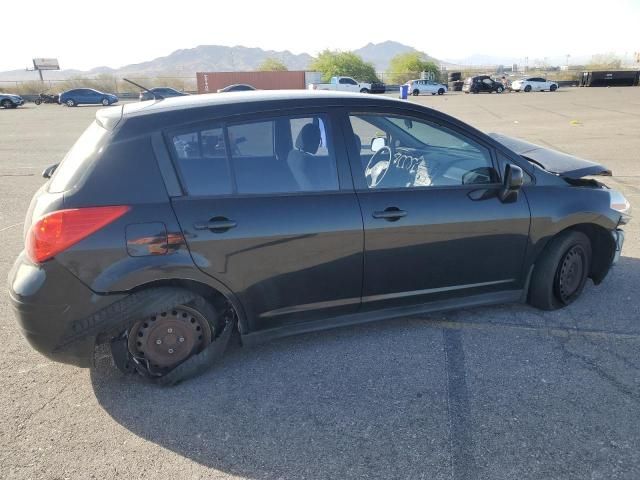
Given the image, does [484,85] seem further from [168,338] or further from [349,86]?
[168,338]

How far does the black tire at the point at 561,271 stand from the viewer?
362 centimetres

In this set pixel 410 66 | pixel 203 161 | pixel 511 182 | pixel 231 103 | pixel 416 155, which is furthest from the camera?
pixel 410 66

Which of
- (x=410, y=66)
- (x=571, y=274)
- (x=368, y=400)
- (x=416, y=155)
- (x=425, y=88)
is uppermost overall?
(x=410, y=66)

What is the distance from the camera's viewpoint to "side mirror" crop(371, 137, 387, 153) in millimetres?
3607

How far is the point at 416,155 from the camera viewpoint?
11.8ft

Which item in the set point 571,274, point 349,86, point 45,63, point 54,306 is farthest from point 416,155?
point 45,63

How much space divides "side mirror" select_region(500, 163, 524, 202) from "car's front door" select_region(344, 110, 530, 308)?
0.06 m

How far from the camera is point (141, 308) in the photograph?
109 inches

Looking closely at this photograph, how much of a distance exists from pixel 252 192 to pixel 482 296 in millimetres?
1892

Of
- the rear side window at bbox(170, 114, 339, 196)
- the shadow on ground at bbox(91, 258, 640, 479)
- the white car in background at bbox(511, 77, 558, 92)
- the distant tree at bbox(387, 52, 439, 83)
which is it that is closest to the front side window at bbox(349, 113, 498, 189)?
the rear side window at bbox(170, 114, 339, 196)

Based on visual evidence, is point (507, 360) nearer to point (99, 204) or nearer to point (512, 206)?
point (512, 206)

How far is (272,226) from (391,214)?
2.59 ft

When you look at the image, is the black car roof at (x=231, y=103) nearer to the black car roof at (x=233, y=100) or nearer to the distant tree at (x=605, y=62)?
the black car roof at (x=233, y=100)

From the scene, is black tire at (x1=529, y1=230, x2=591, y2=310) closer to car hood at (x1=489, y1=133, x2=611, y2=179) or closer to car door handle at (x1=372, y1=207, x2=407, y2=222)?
car hood at (x1=489, y1=133, x2=611, y2=179)
